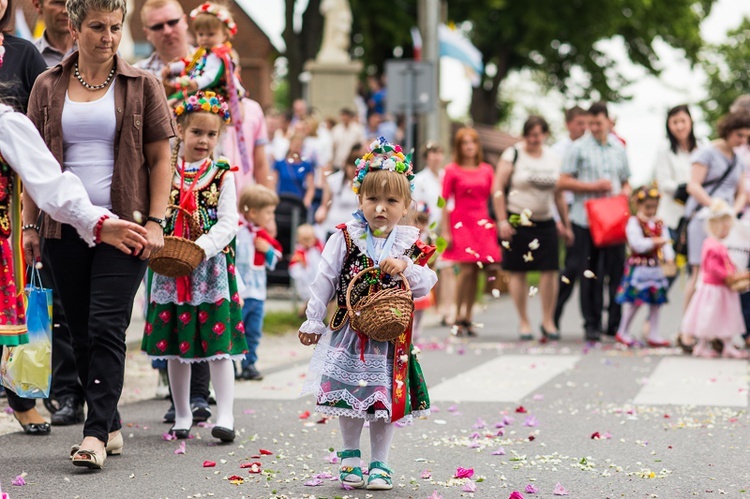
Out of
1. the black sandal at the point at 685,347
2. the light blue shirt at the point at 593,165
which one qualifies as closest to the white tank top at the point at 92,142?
the black sandal at the point at 685,347

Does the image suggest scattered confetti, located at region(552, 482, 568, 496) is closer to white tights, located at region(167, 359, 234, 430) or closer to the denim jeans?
white tights, located at region(167, 359, 234, 430)

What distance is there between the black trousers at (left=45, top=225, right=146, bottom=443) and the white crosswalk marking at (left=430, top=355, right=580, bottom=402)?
310 centimetres

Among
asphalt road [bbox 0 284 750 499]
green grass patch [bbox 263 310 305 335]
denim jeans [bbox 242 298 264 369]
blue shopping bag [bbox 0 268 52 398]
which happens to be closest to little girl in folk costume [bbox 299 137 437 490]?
asphalt road [bbox 0 284 750 499]

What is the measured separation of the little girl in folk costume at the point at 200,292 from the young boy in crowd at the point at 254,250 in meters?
1.94

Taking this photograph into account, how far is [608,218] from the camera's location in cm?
1271

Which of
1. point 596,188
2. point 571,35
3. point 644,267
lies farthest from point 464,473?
point 571,35

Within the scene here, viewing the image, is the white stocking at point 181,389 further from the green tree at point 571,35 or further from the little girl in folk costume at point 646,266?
the green tree at point 571,35

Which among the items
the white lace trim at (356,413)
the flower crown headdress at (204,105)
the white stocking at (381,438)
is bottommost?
the white stocking at (381,438)

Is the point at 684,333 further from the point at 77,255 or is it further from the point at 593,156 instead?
the point at 77,255

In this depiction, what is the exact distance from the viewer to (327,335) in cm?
589

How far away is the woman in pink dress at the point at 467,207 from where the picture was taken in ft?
44.5

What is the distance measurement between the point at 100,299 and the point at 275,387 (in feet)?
11.1

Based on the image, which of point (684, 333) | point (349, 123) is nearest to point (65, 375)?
point (684, 333)

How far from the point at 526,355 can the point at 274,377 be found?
2638 mm
